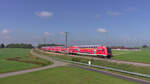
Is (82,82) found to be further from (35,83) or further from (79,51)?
(79,51)

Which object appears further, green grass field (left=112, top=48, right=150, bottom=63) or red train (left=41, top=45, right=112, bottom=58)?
red train (left=41, top=45, right=112, bottom=58)

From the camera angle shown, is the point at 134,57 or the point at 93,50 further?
the point at 93,50

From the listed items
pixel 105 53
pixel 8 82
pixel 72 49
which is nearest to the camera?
pixel 8 82

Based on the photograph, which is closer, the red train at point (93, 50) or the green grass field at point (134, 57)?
the green grass field at point (134, 57)

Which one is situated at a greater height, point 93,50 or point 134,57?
point 93,50

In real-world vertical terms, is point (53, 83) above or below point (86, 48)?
below

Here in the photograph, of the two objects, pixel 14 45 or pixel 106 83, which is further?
pixel 14 45

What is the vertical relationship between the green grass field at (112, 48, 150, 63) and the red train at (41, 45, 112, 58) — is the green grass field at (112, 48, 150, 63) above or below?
below

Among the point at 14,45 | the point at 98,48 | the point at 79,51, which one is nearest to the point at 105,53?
the point at 98,48

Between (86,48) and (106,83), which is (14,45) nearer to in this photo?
(86,48)

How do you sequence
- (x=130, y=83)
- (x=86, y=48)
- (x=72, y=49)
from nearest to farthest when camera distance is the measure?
(x=130, y=83) → (x=86, y=48) → (x=72, y=49)

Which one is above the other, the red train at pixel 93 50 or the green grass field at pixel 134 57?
the red train at pixel 93 50

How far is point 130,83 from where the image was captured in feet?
32.2

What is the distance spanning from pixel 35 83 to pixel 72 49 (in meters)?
39.3
